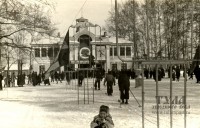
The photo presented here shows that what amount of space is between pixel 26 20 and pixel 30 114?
270 inches

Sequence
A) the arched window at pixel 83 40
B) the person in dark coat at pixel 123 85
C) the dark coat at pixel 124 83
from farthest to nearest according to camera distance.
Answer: the arched window at pixel 83 40, the dark coat at pixel 124 83, the person in dark coat at pixel 123 85

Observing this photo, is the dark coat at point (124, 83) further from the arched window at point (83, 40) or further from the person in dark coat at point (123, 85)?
the arched window at point (83, 40)

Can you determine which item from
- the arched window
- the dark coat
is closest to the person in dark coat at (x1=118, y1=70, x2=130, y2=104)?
the dark coat

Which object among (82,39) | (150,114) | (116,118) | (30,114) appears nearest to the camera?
(116,118)

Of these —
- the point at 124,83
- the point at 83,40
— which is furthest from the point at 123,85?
the point at 83,40

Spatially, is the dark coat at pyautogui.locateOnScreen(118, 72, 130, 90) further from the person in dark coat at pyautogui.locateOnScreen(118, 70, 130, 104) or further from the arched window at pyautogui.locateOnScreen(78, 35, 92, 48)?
the arched window at pyautogui.locateOnScreen(78, 35, 92, 48)

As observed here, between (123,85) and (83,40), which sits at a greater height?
(83,40)

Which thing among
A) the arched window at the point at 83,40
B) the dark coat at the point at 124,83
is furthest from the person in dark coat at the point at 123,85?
the arched window at the point at 83,40

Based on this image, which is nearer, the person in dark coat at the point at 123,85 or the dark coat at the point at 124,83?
the person in dark coat at the point at 123,85

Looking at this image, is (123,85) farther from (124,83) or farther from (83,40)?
(83,40)

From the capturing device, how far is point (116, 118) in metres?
14.8

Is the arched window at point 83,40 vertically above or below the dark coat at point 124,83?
above

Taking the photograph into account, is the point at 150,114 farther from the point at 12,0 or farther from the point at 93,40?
the point at 93,40

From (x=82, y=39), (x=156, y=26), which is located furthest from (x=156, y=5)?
(x=82, y=39)
